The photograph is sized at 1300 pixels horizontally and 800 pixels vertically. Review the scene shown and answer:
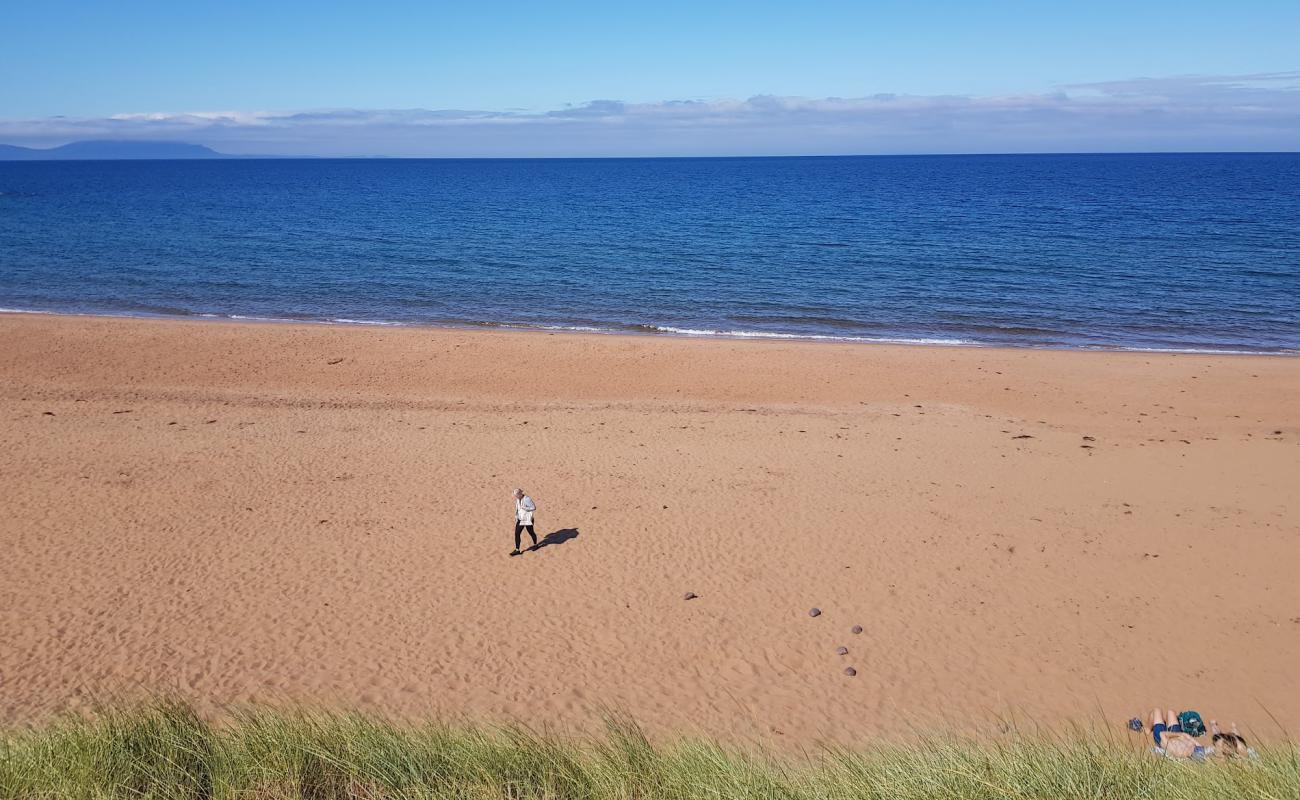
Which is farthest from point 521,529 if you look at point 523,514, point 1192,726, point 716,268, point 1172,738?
point 716,268

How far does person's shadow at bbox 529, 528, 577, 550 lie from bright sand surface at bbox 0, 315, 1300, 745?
0.09m

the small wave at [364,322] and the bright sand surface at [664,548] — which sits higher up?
the small wave at [364,322]

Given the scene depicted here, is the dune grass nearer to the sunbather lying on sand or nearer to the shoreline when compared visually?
the sunbather lying on sand

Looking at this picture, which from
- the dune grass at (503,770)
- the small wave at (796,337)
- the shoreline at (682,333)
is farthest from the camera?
the small wave at (796,337)

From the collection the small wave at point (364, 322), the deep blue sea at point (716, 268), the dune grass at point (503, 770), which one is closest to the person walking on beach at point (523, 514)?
the dune grass at point (503, 770)

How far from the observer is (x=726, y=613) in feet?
35.3

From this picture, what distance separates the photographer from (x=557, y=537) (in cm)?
1267

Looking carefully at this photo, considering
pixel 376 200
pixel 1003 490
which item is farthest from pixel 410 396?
pixel 376 200

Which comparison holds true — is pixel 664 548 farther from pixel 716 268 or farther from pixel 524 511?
pixel 716 268

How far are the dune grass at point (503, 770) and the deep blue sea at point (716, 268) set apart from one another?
876 inches

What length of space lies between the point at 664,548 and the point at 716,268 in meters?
28.8

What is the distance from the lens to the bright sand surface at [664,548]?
9.32 meters

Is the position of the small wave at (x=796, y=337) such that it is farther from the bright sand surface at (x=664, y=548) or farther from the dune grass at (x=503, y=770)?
the dune grass at (x=503, y=770)

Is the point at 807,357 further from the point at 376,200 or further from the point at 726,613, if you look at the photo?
the point at 376,200
